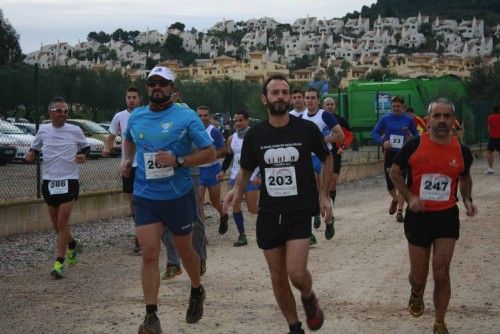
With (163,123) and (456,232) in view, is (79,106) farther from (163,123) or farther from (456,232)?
(456,232)

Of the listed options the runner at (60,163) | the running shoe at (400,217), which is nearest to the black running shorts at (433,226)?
the runner at (60,163)

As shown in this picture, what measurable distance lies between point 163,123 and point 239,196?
87cm

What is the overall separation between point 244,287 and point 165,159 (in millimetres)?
2580

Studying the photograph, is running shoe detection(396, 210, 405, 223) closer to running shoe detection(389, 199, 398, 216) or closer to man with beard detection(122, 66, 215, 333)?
running shoe detection(389, 199, 398, 216)

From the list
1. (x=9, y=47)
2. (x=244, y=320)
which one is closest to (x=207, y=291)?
(x=244, y=320)

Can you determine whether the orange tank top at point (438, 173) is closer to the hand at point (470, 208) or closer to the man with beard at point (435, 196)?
the man with beard at point (435, 196)

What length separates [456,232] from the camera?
7.18 meters

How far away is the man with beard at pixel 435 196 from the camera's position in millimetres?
7129

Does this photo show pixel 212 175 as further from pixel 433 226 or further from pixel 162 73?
pixel 433 226

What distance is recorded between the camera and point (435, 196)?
7.19 meters

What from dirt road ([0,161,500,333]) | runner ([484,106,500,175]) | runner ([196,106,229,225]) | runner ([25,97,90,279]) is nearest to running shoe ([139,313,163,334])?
dirt road ([0,161,500,333])

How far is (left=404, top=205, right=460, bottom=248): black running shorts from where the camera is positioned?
715cm

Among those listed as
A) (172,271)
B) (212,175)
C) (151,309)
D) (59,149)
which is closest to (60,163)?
(59,149)

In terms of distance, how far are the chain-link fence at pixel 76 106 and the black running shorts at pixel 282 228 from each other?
8071 millimetres
